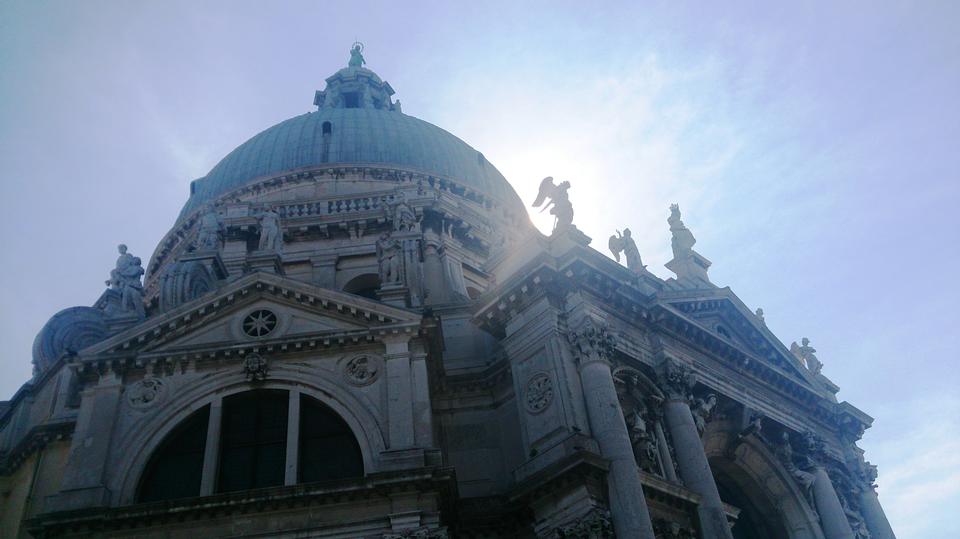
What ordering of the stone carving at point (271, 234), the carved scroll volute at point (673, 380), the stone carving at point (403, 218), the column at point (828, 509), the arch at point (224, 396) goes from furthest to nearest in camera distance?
the stone carving at point (403, 218) → the stone carving at point (271, 234) → the column at point (828, 509) → the carved scroll volute at point (673, 380) → the arch at point (224, 396)

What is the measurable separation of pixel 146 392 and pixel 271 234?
913 centimetres

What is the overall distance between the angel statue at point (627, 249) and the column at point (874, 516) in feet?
38.7

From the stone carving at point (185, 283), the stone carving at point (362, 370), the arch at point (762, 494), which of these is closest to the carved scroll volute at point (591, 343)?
the stone carving at point (362, 370)

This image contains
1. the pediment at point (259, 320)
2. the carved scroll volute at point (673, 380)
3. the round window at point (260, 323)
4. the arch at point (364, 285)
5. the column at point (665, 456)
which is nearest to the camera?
the pediment at point (259, 320)

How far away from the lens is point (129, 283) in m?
26.6

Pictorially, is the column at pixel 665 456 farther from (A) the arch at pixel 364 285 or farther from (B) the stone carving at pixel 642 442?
(A) the arch at pixel 364 285

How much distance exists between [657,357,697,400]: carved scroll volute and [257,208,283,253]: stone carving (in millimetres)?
13071

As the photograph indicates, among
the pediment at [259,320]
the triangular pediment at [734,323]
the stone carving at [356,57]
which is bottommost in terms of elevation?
the pediment at [259,320]

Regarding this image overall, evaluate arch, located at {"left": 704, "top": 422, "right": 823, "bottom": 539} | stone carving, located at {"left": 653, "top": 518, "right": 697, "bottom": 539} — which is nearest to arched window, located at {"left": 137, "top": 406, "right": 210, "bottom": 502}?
stone carving, located at {"left": 653, "top": 518, "right": 697, "bottom": 539}

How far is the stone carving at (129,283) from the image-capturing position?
2602 centimetres

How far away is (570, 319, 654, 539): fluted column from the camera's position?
1984 cm

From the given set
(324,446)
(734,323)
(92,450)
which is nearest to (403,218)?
(324,446)

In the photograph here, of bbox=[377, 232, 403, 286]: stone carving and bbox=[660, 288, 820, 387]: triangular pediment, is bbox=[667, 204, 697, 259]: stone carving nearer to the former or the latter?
bbox=[660, 288, 820, 387]: triangular pediment

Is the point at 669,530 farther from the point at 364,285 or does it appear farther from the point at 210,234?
the point at 210,234
